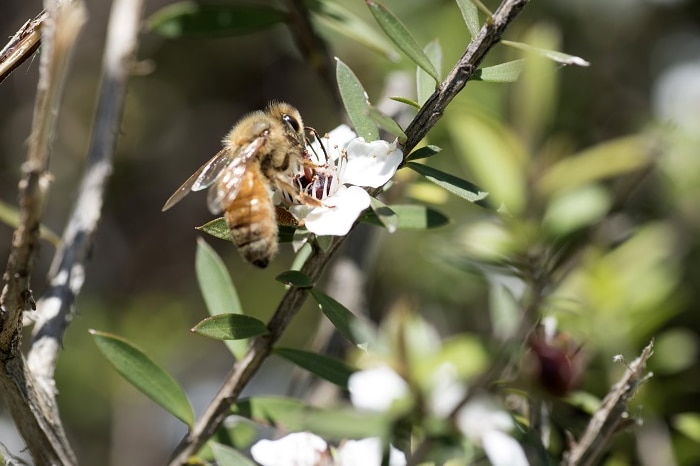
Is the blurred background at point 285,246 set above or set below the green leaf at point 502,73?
below

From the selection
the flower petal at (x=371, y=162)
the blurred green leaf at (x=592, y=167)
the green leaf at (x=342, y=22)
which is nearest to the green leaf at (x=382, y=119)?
the flower petal at (x=371, y=162)

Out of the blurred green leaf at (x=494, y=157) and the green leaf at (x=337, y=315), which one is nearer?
the green leaf at (x=337, y=315)

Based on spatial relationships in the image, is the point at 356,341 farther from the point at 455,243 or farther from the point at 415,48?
the point at 455,243

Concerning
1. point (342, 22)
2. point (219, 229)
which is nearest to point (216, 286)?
point (219, 229)

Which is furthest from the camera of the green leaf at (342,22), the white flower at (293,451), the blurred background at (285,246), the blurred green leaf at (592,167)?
the blurred background at (285,246)

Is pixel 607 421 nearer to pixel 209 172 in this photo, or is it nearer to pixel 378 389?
pixel 378 389

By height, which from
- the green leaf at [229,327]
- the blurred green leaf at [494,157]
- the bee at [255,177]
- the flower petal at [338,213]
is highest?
the bee at [255,177]

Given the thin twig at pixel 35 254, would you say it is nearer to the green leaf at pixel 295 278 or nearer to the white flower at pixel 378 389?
the green leaf at pixel 295 278
